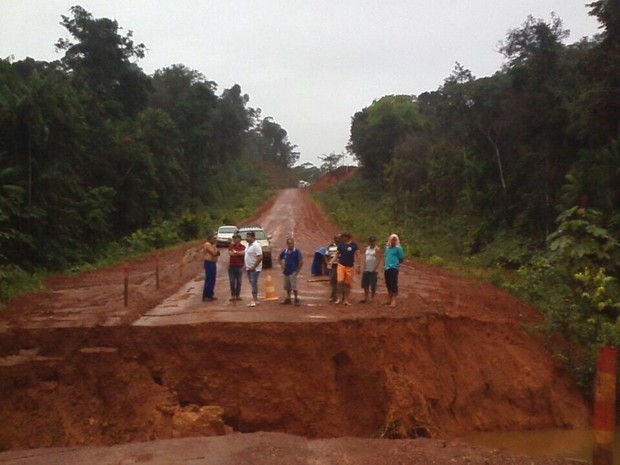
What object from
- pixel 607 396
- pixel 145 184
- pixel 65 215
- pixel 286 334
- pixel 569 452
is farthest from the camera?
pixel 145 184

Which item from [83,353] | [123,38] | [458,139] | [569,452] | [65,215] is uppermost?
[123,38]

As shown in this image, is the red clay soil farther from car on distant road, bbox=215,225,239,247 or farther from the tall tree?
the tall tree

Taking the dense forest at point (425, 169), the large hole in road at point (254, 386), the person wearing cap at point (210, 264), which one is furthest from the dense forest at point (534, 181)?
the person wearing cap at point (210, 264)

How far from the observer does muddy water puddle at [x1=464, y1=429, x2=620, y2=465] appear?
11.1 meters

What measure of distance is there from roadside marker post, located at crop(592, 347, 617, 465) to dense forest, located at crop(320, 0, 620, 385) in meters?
6.51

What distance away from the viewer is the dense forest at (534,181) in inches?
701

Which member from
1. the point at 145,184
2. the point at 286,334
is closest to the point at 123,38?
the point at 145,184

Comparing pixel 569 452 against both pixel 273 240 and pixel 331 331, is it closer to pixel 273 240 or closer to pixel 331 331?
pixel 331 331

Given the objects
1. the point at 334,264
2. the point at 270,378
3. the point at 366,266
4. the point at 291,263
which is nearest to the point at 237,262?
the point at 291,263

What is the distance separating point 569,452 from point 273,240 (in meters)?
26.7

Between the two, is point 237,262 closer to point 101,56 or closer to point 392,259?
point 392,259

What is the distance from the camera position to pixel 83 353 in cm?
1148

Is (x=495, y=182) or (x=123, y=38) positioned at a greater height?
(x=123, y=38)

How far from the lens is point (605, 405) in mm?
6934
